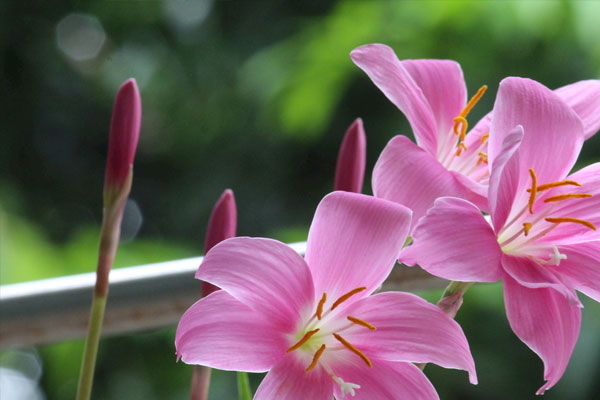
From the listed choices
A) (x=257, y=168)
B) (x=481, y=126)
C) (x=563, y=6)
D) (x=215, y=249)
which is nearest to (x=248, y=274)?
(x=215, y=249)

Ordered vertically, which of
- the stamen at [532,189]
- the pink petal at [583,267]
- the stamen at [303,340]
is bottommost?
the stamen at [303,340]

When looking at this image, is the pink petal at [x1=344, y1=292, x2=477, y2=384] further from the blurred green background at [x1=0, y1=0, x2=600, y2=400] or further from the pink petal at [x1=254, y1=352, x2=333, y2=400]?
the blurred green background at [x1=0, y1=0, x2=600, y2=400]

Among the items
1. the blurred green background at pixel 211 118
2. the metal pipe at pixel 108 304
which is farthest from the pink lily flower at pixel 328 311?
the blurred green background at pixel 211 118

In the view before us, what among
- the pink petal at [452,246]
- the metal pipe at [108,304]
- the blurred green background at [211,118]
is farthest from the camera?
the blurred green background at [211,118]

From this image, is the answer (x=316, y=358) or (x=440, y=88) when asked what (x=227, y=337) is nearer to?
(x=316, y=358)

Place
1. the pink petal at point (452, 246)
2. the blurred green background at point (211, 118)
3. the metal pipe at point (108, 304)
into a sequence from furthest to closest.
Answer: the blurred green background at point (211, 118), the metal pipe at point (108, 304), the pink petal at point (452, 246)

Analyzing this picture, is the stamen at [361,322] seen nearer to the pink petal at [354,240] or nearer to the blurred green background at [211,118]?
the pink petal at [354,240]

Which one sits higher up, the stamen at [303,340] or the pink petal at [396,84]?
the pink petal at [396,84]
